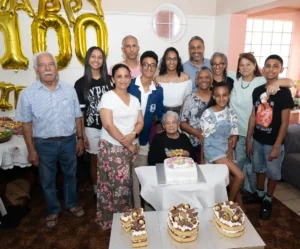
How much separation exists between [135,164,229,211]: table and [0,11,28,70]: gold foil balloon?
246 cm

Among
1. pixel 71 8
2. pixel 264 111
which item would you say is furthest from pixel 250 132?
pixel 71 8

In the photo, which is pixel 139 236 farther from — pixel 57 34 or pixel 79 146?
pixel 57 34

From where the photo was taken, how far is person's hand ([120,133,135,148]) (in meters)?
2.16

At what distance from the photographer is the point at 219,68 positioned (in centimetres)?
268

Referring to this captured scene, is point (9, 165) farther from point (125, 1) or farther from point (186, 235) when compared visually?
point (125, 1)

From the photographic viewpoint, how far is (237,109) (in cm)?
267

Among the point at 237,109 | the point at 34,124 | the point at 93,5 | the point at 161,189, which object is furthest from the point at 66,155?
the point at 93,5

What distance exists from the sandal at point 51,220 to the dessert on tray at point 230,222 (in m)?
1.53

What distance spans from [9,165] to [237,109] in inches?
88.1

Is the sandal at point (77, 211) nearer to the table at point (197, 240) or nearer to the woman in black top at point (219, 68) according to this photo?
the table at point (197, 240)

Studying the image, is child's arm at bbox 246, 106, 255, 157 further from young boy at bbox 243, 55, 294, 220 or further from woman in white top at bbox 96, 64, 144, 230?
woman in white top at bbox 96, 64, 144, 230

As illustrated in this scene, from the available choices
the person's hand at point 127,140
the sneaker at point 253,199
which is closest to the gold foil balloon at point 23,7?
the person's hand at point 127,140

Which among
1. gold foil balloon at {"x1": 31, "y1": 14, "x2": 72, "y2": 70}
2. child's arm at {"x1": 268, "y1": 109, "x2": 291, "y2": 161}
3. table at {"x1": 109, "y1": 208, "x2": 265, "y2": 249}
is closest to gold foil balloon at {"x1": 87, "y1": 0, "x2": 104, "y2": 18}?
gold foil balloon at {"x1": 31, "y1": 14, "x2": 72, "y2": 70}

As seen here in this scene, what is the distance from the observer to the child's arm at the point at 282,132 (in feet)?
7.65
